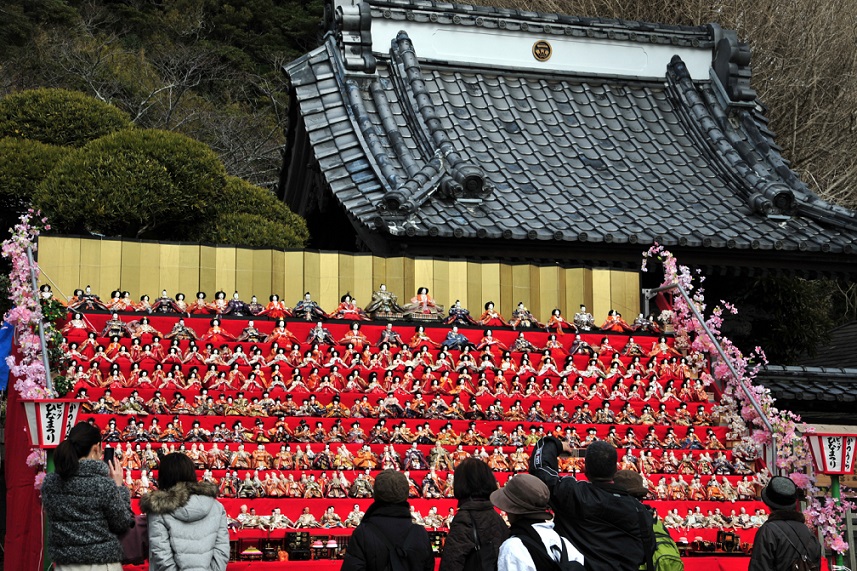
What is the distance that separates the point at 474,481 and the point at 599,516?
0.69 metres

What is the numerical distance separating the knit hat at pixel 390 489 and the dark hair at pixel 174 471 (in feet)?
3.93

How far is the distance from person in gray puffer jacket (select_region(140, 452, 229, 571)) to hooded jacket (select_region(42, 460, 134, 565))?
33 cm

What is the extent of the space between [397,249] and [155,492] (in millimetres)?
9572

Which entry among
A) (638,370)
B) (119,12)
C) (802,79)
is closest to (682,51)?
(802,79)

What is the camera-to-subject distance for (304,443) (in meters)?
12.4

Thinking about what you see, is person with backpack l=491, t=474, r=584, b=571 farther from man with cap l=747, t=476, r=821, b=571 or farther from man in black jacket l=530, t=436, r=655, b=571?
man with cap l=747, t=476, r=821, b=571

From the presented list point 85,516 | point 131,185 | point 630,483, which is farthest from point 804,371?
point 85,516

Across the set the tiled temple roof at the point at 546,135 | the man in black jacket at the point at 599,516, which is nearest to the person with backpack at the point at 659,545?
the man in black jacket at the point at 599,516

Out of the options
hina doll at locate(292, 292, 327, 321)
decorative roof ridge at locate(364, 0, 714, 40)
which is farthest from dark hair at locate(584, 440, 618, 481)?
decorative roof ridge at locate(364, 0, 714, 40)

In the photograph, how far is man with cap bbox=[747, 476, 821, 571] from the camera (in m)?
6.97

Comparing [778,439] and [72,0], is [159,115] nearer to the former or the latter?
[72,0]

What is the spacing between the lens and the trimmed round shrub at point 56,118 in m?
18.4

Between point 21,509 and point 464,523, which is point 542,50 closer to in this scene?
point 21,509

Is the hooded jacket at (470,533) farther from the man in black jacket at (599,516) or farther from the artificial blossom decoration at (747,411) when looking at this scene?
the artificial blossom decoration at (747,411)
